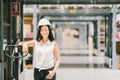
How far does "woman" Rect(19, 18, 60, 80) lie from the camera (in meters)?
5.14

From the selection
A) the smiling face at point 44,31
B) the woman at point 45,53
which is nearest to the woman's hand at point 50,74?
the woman at point 45,53

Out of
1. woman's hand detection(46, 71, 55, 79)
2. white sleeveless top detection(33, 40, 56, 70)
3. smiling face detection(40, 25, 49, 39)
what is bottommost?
woman's hand detection(46, 71, 55, 79)

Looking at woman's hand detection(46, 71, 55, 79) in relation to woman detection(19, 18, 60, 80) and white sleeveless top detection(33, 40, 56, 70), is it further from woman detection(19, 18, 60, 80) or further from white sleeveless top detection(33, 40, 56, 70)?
white sleeveless top detection(33, 40, 56, 70)

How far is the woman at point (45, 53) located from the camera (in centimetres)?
514

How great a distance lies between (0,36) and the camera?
252 inches

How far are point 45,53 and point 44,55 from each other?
0.03m

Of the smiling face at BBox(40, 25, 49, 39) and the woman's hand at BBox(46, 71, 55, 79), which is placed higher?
the smiling face at BBox(40, 25, 49, 39)

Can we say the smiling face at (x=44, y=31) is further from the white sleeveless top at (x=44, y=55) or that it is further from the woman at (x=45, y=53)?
the white sleeveless top at (x=44, y=55)

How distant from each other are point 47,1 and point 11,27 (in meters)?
1.89

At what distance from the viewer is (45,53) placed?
16.9 ft

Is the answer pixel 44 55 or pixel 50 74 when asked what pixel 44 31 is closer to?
pixel 44 55

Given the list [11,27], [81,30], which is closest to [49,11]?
[11,27]

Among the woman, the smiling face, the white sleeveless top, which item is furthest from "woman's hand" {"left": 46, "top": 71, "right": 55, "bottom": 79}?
the smiling face

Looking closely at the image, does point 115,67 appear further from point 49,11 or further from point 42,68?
point 42,68
